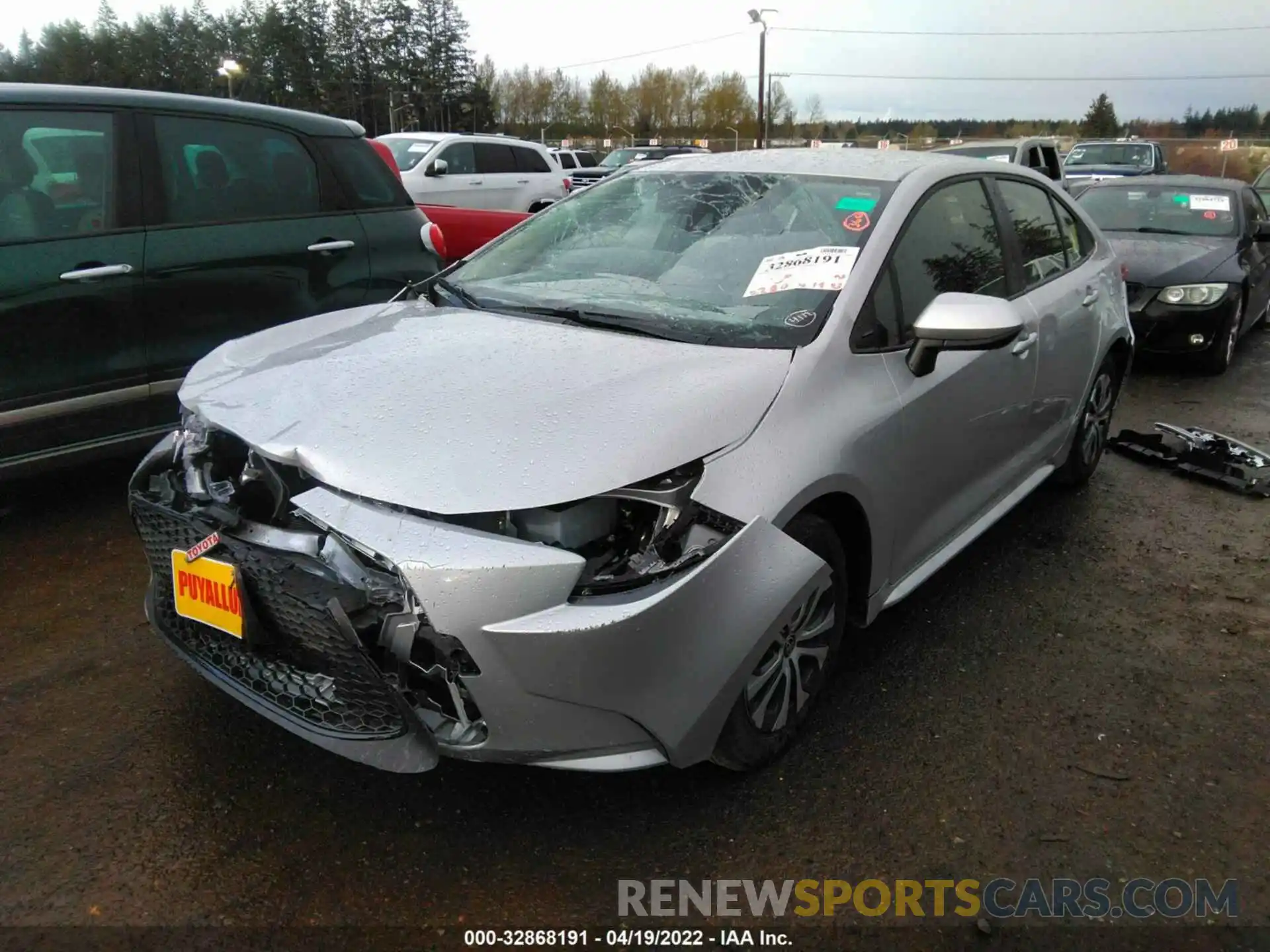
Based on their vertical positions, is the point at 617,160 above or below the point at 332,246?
above

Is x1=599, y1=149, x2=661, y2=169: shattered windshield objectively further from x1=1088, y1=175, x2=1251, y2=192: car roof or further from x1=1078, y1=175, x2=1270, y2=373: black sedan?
x1=1078, y1=175, x2=1270, y2=373: black sedan

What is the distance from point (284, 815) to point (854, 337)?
1.94m

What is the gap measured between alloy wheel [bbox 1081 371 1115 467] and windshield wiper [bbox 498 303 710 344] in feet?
8.60

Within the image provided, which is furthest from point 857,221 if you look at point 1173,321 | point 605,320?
point 1173,321

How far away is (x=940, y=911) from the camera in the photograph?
2109 mm

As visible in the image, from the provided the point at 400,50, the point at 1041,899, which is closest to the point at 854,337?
the point at 1041,899

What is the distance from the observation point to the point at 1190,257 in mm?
7254

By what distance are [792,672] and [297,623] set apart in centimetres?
125

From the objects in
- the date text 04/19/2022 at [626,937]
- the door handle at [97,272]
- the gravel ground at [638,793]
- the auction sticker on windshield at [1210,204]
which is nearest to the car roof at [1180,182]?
the auction sticker on windshield at [1210,204]

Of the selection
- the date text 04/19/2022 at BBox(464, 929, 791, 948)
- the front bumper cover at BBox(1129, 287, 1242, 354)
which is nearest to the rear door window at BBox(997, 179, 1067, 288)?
the date text 04/19/2022 at BBox(464, 929, 791, 948)

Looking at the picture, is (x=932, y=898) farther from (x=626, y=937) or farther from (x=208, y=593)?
(x=208, y=593)

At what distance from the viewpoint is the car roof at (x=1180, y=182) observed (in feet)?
27.0

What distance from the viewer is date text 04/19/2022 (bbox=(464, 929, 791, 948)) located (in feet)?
6.53

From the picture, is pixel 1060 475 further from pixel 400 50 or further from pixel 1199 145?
pixel 400 50
